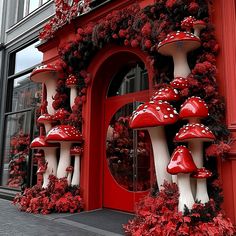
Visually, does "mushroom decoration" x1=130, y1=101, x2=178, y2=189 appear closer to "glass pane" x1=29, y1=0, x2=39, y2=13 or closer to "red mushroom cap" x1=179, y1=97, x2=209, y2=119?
"red mushroom cap" x1=179, y1=97, x2=209, y2=119

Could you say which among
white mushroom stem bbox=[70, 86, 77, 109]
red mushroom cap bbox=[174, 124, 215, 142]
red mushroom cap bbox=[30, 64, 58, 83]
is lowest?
red mushroom cap bbox=[174, 124, 215, 142]

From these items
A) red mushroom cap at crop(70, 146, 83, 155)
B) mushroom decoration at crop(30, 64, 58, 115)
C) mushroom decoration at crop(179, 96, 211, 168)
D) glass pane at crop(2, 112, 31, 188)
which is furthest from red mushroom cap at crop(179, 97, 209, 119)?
glass pane at crop(2, 112, 31, 188)

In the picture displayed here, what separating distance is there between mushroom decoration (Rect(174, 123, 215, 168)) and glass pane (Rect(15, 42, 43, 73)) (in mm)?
7370

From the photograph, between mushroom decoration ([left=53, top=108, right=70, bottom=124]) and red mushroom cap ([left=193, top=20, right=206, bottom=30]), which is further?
mushroom decoration ([left=53, top=108, right=70, bottom=124])

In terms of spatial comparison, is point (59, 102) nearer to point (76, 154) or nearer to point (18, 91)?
point (76, 154)

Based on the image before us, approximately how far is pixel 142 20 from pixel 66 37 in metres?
3.00

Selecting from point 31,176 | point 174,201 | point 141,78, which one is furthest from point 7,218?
point 141,78

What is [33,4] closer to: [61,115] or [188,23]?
[61,115]

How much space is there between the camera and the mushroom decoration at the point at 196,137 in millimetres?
4293

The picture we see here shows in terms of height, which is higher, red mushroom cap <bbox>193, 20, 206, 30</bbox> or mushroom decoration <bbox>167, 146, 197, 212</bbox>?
red mushroom cap <bbox>193, 20, 206, 30</bbox>

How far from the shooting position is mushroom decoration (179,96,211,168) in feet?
14.8

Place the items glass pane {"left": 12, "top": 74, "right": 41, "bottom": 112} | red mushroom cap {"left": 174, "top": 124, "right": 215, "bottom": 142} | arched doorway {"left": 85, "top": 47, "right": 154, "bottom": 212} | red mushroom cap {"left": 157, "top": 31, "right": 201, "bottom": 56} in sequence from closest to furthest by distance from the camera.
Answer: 1. red mushroom cap {"left": 174, "top": 124, "right": 215, "bottom": 142}
2. red mushroom cap {"left": 157, "top": 31, "right": 201, "bottom": 56}
3. arched doorway {"left": 85, "top": 47, "right": 154, "bottom": 212}
4. glass pane {"left": 12, "top": 74, "right": 41, "bottom": 112}

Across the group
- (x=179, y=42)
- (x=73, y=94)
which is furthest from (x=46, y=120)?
(x=179, y=42)

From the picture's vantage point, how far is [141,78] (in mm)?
7078
